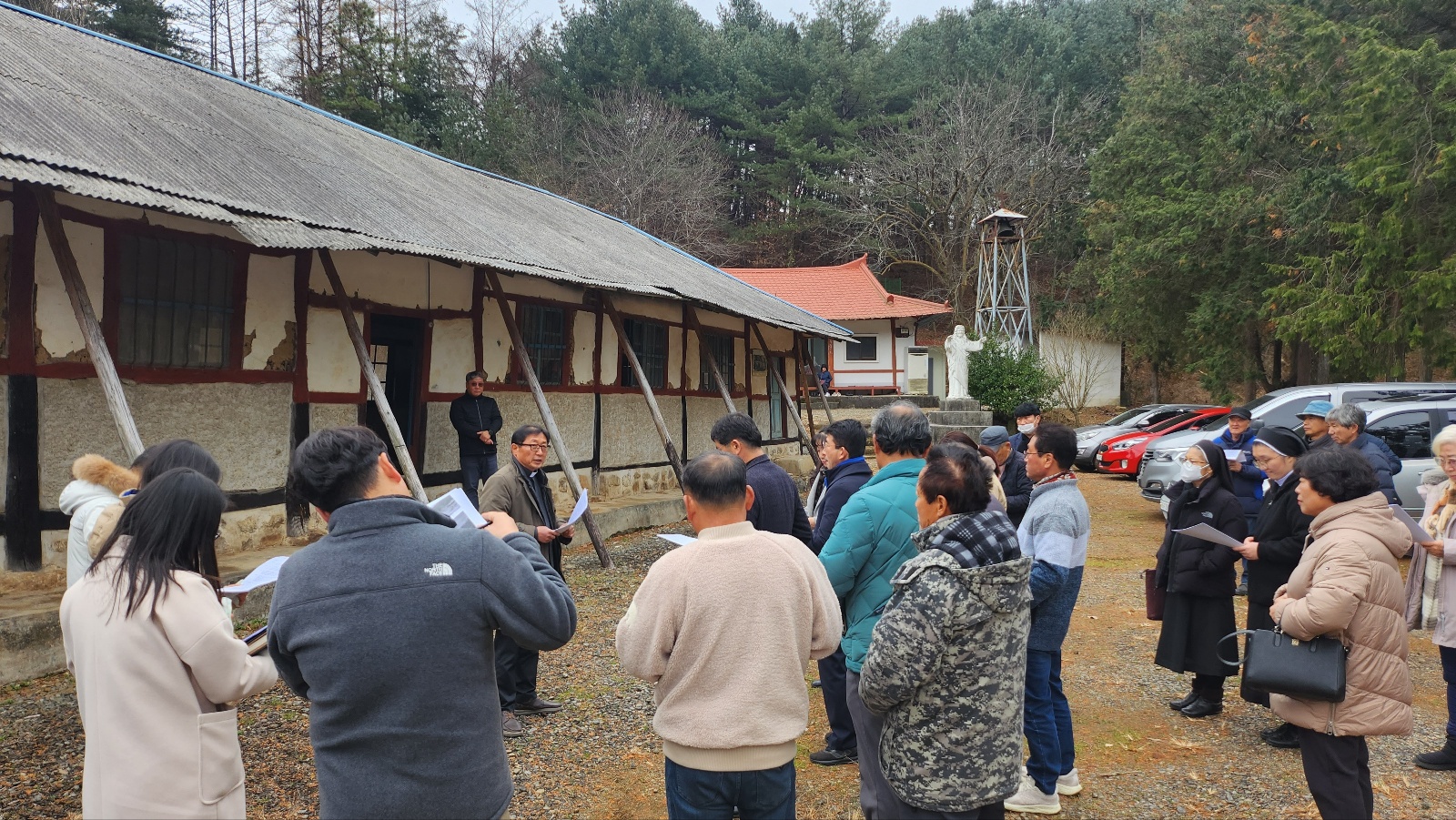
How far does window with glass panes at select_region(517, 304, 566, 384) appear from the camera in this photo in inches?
420

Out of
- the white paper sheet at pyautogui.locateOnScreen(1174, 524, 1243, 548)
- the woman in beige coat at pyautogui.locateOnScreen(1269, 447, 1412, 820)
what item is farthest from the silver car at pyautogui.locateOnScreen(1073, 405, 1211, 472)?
the woman in beige coat at pyautogui.locateOnScreen(1269, 447, 1412, 820)

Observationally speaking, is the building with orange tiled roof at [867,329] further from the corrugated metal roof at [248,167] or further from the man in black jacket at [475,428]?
the man in black jacket at [475,428]

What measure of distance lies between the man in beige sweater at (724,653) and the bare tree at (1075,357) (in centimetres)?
2722

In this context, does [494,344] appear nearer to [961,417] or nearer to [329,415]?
[329,415]

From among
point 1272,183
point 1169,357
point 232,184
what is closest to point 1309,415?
point 232,184

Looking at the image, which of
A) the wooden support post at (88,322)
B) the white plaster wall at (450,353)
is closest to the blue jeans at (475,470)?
the white plaster wall at (450,353)

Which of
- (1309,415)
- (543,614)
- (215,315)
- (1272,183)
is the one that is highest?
(1272,183)

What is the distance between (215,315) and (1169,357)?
91.3 feet

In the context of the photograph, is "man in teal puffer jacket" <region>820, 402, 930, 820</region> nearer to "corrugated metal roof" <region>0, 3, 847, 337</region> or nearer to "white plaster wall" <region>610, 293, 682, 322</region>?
"corrugated metal roof" <region>0, 3, 847, 337</region>

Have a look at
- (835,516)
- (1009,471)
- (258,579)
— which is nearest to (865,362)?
(1009,471)

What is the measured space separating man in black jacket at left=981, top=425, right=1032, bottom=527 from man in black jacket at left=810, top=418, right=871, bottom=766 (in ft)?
6.20

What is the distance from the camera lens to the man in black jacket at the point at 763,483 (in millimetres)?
4516

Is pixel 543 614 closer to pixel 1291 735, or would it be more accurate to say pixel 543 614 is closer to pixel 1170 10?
pixel 1291 735

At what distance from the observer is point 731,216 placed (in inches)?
1459
